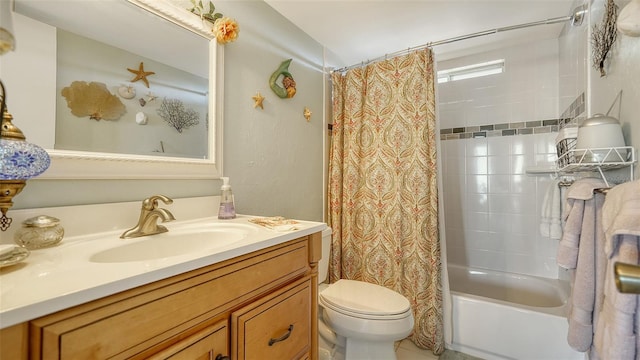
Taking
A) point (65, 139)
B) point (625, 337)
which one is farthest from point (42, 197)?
point (625, 337)

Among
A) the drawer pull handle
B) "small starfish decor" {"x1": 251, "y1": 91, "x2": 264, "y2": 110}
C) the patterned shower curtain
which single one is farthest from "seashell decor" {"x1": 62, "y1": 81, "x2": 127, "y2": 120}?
the patterned shower curtain

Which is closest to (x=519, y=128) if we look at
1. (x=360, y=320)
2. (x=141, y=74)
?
(x=360, y=320)

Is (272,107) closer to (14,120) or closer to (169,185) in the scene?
(169,185)

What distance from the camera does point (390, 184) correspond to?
188 centimetres

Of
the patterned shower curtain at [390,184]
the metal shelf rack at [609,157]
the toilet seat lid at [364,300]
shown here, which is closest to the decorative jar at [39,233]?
the toilet seat lid at [364,300]

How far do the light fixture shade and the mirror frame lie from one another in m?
0.19

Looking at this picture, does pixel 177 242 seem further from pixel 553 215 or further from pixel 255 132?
pixel 553 215

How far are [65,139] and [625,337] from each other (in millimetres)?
1690

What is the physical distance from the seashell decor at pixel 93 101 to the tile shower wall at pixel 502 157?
2.42 m

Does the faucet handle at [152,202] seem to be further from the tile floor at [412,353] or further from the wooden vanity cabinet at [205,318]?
the tile floor at [412,353]

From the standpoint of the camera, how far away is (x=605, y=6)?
3.87 feet

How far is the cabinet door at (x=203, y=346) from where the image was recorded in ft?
1.89

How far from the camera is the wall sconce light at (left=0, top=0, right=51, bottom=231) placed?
59 cm

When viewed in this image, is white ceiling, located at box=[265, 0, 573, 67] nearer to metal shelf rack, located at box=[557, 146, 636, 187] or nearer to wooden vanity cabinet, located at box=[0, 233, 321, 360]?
metal shelf rack, located at box=[557, 146, 636, 187]
